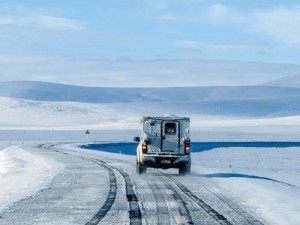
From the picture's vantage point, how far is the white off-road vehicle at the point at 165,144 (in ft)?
86.3

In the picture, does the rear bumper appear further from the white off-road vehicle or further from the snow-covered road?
the snow-covered road

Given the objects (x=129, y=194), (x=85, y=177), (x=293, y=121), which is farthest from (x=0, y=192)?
(x=293, y=121)

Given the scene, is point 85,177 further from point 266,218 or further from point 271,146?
point 271,146

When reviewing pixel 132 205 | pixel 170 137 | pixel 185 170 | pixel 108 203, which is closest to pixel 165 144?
pixel 170 137

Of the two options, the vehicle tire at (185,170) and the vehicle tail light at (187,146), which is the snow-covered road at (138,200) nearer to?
the vehicle tire at (185,170)

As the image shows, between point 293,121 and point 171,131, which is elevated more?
point 293,121

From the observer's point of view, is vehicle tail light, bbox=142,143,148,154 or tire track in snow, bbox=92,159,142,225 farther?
vehicle tail light, bbox=142,143,148,154

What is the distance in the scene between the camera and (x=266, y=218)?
1432 centimetres

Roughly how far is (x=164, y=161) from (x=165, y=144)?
64 cm

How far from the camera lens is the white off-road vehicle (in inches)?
1035

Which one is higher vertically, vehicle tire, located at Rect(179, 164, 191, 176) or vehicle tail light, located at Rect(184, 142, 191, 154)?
vehicle tail light, located at Rect(184, 142, 191, 154)

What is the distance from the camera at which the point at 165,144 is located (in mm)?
26406

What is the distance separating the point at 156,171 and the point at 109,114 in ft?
516

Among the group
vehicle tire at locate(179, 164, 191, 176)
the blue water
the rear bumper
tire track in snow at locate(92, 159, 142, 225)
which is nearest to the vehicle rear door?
the rear bumper
